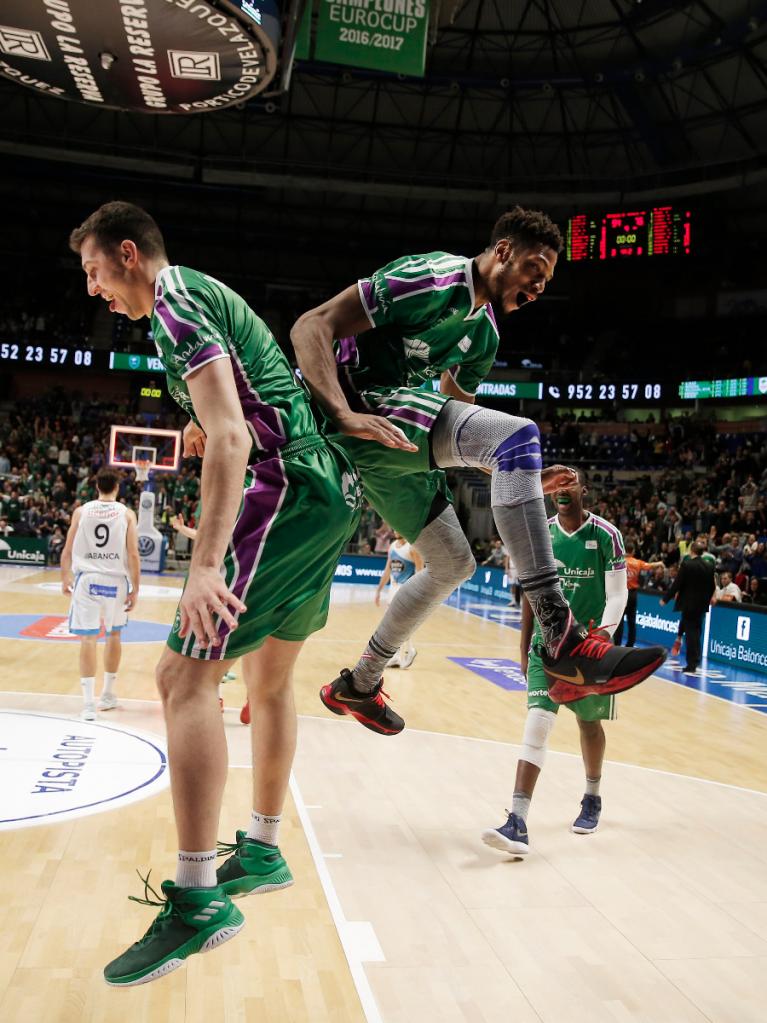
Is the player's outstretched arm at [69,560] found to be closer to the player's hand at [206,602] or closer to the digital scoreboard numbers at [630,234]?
the player's hand at [206,602]

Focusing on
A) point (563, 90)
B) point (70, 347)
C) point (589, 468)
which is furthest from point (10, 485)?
point (563, 90)

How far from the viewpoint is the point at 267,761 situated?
3.19 metres

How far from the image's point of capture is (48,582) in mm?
19484

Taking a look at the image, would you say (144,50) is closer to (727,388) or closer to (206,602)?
(206,602)

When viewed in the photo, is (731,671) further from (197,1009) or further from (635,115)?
(635,115)

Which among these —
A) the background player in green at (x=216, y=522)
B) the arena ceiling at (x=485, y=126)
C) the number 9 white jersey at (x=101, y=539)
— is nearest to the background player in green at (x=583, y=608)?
the background player in green at (x=216, y=522)

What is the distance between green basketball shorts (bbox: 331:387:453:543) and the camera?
3.06 m

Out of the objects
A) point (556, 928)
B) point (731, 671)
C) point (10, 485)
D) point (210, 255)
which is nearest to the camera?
point (556, 928)

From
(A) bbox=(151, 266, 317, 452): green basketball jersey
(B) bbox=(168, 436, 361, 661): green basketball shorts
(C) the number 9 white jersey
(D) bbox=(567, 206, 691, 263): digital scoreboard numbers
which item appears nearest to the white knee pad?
(B) bbox=(168, 436, 361, 661): green basketball shorts

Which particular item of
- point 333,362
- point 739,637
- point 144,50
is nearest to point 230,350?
point 333,362

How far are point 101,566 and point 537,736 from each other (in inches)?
172

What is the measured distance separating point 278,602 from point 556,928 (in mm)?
2467

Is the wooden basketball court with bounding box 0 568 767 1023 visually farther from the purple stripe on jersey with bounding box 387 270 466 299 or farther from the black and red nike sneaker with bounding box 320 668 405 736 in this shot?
the purple stripe on jersey with bounding box 387 270 466 299

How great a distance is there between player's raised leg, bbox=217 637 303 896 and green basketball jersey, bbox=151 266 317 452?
0.77 m
